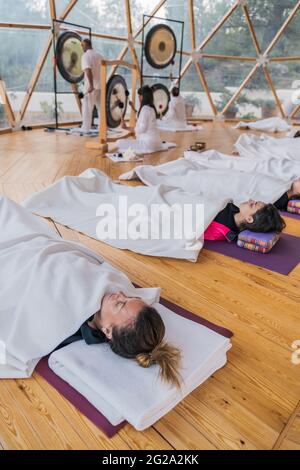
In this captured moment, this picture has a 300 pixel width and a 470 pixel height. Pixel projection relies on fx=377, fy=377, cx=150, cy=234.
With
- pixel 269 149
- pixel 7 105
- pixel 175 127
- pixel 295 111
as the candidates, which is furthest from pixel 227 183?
pixel 295 111

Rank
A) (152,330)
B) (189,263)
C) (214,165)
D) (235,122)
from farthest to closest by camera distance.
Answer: (235,122) < (214,165) < (189,263) < (152,330)

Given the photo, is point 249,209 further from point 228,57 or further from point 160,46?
point 228,57

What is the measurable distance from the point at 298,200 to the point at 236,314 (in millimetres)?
1856

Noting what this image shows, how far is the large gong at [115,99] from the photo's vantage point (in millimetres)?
5715

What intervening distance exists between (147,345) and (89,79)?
5.50 metres

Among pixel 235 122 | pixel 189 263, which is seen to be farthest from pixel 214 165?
pixel 235 122

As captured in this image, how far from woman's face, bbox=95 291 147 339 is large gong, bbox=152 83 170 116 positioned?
6890 millimetres

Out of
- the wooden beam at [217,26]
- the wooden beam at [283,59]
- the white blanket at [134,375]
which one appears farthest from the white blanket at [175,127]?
the white blanket at [134,375]

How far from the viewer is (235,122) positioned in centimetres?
934

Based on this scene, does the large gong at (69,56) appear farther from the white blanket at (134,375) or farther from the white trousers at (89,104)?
the white blanket at (134,375)

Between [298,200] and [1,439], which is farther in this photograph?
[298,200]

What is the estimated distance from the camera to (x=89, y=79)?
589 centimetres

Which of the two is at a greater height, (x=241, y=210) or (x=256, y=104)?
(x=256, y=104)

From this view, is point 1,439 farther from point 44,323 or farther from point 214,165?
point 214,165
